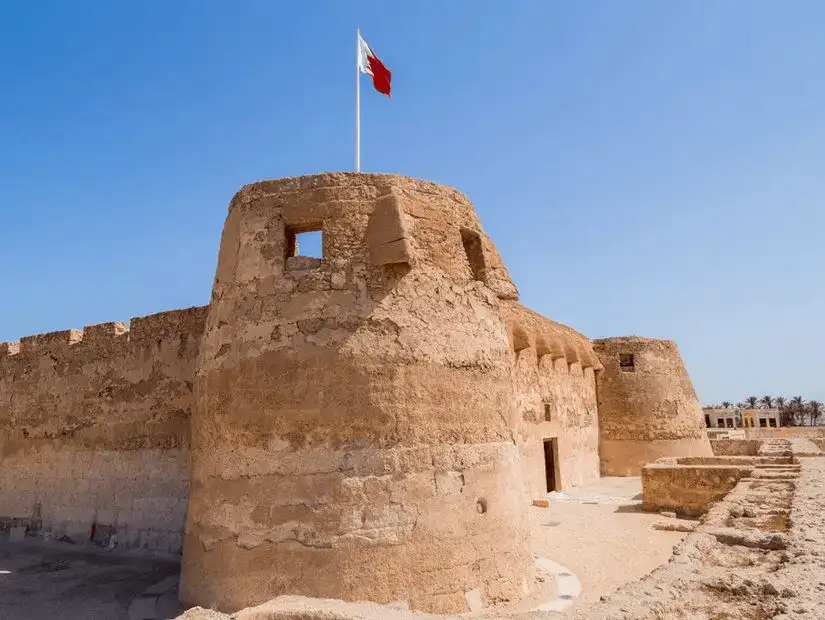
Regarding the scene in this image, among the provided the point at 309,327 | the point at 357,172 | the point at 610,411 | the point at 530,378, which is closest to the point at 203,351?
the point at 309,327

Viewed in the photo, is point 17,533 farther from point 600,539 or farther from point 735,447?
point 735,447

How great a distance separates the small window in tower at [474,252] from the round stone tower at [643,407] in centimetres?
1579

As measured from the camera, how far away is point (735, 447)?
73.7 feet

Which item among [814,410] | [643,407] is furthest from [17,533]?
[814,410]

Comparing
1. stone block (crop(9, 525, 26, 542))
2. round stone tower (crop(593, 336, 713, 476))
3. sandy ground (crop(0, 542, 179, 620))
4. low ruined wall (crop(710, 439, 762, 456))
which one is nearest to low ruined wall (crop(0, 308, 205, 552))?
stone block (crop(9, 525, 26, 542))

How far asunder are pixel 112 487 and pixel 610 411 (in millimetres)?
16377

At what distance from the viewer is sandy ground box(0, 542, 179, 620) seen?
708cm

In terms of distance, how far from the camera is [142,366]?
999cm

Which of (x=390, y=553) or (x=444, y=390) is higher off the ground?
(x=444, y=390)

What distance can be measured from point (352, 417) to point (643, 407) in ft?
57.5

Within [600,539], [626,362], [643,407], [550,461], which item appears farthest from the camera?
[626,362]

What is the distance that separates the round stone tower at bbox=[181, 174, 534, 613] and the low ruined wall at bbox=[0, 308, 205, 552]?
→ 9.92ft

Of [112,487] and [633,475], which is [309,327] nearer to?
[112,487]

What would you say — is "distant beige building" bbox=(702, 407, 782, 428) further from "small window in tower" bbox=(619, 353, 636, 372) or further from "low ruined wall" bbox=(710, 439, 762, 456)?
"small window in tower" bbox=(619, 353, 636, 372)
